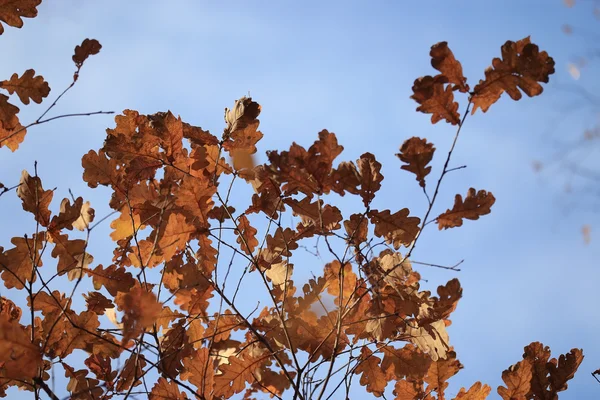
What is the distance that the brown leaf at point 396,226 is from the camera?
77.7 inches

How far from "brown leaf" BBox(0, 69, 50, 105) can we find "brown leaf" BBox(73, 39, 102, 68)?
0.25 m

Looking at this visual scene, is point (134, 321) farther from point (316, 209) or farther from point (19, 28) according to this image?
point (19, 28)

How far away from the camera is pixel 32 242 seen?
205cm

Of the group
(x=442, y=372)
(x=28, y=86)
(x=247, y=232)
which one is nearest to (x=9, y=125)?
(x=28, y=86)

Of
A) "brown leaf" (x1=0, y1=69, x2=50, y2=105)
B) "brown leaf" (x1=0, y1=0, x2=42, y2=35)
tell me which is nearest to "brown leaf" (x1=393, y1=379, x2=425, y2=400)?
"brown leaf" (x1=0, y1=69, x2=50, y2=105)

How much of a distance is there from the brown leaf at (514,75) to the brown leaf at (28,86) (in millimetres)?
1659

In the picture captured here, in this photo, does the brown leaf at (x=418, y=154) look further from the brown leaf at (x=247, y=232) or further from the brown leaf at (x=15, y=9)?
the brown leaf at (x=15, y=9)

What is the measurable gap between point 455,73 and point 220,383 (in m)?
1.34

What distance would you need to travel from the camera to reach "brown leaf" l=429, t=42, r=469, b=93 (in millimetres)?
1642

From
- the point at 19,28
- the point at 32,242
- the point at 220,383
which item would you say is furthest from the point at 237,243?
the point at 19,28

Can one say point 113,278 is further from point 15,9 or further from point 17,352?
point 15,9

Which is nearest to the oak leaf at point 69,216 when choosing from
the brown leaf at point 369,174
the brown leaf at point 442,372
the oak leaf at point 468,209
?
the brown leaf at point 369,174

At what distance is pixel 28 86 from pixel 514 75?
182cm

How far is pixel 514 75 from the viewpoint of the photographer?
1.65m
